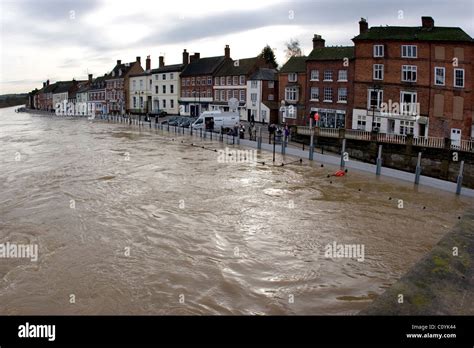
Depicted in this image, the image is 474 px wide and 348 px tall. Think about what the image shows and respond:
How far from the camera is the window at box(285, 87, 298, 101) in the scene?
43312 millimetres

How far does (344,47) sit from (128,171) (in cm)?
2453

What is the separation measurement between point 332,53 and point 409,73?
25.9 feet

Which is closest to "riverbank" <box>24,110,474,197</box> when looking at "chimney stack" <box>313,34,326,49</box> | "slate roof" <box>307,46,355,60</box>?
"slate roof" <box>307,46,355,60</box>

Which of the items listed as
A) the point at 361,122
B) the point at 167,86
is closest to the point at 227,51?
the point at 167,86

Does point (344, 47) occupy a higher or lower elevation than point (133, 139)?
higher

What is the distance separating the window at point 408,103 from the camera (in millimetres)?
33250

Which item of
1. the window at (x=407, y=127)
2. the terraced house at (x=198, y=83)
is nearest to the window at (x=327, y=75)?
the window at (x=407, y=127)

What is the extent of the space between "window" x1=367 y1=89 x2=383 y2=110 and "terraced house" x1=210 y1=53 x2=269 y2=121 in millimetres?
18569

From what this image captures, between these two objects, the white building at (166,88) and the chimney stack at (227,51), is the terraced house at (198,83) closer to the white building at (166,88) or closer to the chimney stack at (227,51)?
the chimney stack at (227,51)

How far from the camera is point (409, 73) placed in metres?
33.5

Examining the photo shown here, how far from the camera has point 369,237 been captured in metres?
13.0

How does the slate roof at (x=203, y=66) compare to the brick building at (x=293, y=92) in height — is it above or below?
above
